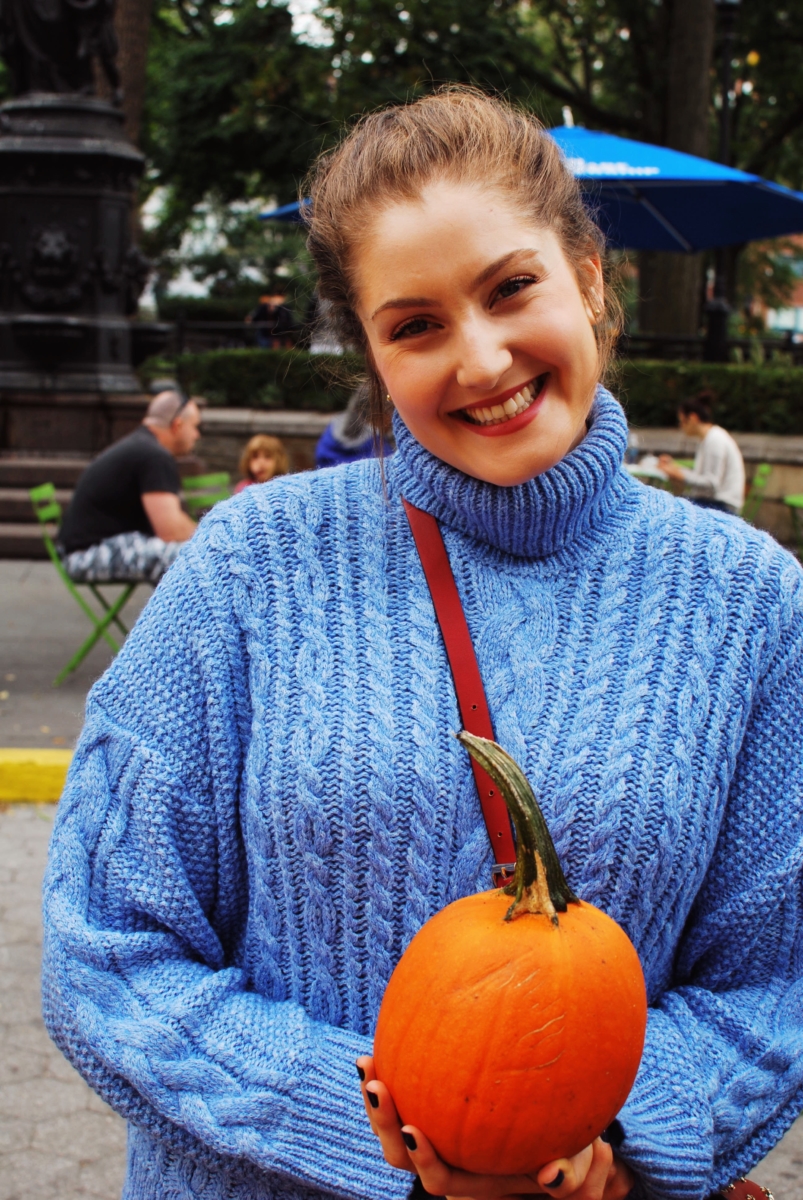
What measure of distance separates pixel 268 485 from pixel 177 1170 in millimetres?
931

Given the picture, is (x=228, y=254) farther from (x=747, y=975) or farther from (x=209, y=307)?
(x=747, y=975)

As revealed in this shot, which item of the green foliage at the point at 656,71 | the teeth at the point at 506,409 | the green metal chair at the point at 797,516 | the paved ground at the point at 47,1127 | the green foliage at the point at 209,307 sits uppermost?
the green foliage at the point at 656,71

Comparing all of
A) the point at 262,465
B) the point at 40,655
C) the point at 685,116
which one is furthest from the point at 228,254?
the point at 40,655

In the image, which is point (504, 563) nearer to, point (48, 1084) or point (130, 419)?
point (48, 1084)

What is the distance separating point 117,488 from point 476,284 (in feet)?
18.6

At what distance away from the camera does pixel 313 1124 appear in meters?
1.48

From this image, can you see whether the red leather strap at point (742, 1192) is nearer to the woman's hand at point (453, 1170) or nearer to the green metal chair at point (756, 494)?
the woman's hand at point (453, 1170)

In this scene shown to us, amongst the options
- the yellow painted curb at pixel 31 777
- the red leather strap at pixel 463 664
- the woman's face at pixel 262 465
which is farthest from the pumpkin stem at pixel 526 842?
the woman's face at pixel 262 465

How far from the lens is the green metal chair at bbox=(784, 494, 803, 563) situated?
32.2 ft

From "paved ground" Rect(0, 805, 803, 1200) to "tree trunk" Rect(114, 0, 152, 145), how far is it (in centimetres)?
1317

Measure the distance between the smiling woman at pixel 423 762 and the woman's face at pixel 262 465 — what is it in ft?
21.2

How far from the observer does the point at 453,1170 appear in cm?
130

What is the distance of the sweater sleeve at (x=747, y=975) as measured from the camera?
1.53 meters

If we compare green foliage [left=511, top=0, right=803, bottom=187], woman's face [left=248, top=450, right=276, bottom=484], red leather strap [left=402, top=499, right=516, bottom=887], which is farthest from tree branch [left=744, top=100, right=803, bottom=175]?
red leather strap [left=402, top=499, right=516, bottom=887]
